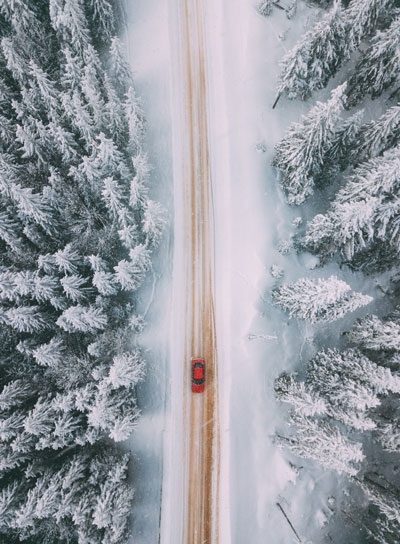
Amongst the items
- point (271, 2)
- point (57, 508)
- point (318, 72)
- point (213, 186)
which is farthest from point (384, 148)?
point (57, 508)

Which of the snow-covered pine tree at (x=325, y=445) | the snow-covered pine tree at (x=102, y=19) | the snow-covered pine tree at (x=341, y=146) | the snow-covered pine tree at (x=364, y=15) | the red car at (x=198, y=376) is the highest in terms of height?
the snow-covered pine tree at (x=102, y=19)

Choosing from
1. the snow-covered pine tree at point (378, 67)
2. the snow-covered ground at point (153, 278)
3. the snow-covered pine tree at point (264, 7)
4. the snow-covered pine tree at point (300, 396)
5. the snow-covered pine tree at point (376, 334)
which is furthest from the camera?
the snow-covered pine tree at point (264, 7)

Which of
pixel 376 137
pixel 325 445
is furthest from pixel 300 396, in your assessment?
pixel 376 137

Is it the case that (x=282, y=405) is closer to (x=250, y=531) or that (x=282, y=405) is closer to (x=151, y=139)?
(x=250, y=531)

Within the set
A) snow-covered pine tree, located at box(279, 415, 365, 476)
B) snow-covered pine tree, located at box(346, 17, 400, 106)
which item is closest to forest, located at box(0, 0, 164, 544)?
snow-covered pine tree, located at box(279, 415, 365, 476)

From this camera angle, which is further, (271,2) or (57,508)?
(271,2)

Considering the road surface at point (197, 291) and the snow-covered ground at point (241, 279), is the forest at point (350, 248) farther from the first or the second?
the road surface at point (197, 291)

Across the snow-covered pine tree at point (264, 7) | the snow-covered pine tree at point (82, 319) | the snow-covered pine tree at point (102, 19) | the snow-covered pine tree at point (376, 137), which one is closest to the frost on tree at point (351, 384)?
the snow-covered pine tree at point (376, 137)
